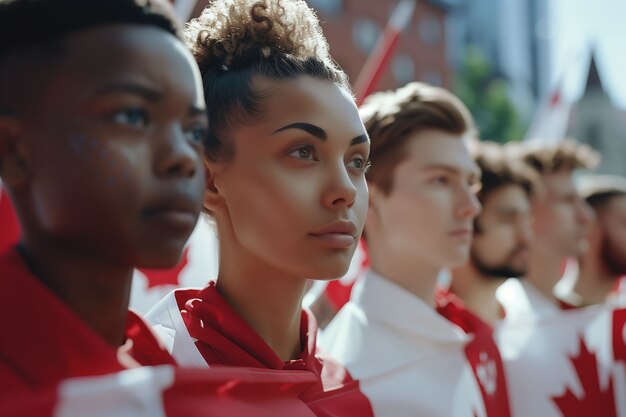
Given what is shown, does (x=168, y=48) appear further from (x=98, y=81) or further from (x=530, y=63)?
(x=530, y=63)

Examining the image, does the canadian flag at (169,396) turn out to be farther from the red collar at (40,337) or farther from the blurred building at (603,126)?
the blurred building at (603,126)

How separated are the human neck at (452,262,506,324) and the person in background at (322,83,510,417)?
564 millimetres

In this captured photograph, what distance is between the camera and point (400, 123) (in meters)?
2.61

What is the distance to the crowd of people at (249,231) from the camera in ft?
3.63

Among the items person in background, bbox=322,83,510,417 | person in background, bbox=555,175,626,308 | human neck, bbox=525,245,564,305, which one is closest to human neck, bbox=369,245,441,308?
person in background, bbox=322,83,510,417

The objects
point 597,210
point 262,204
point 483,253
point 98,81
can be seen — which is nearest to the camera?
point 98,81

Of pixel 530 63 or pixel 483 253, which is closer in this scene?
pixel 483 253

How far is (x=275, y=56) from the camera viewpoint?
5.84ft

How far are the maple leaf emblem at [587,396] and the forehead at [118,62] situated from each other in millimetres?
2339

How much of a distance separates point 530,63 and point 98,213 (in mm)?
48430

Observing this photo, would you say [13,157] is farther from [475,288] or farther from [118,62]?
[475,288]

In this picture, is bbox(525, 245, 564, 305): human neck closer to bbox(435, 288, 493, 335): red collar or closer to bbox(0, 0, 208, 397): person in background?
bbox(435, 288, 493, 335): red collar

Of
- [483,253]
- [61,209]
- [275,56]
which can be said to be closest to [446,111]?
[483,253]

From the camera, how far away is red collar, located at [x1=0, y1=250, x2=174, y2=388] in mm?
1087
